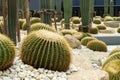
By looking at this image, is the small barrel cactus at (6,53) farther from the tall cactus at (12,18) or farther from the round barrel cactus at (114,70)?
the tall cactus at (12,18)

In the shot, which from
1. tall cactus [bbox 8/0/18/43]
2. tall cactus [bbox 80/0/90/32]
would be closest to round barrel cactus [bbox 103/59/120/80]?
tall cactus [bbox 8/0/18/43]

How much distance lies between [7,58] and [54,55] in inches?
34.3

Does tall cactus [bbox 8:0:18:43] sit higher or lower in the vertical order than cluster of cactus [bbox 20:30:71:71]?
higher

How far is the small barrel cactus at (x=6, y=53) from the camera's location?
6.00m

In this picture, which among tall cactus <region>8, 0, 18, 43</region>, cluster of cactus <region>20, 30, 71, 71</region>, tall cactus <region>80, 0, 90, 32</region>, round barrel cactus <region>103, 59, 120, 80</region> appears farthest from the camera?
tall cactus <region>80, 0, 90, 32</region>

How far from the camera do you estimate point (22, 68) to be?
633 centimetres

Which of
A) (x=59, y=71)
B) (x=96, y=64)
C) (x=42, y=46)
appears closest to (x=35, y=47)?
(x=42, y=46)

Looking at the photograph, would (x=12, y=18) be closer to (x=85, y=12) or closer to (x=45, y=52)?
(x=45, y=52)

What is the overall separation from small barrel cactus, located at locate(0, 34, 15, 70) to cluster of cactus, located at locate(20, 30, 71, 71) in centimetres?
43

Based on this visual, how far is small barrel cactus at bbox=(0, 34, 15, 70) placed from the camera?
600 centimetres

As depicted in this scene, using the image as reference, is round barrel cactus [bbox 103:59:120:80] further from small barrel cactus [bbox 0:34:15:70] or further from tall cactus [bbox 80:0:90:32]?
tall cactus [bbox 80:0:90:32]

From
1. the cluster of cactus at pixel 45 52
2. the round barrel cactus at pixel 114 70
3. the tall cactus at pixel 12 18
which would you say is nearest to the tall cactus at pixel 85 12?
the tall cactus at pixel 12 18

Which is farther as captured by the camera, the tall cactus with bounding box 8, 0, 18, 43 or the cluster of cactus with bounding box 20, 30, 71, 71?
the tall cactus with bounding box 8, 0, 18, 43

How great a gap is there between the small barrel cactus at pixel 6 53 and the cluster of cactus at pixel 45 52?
0.43 metres
